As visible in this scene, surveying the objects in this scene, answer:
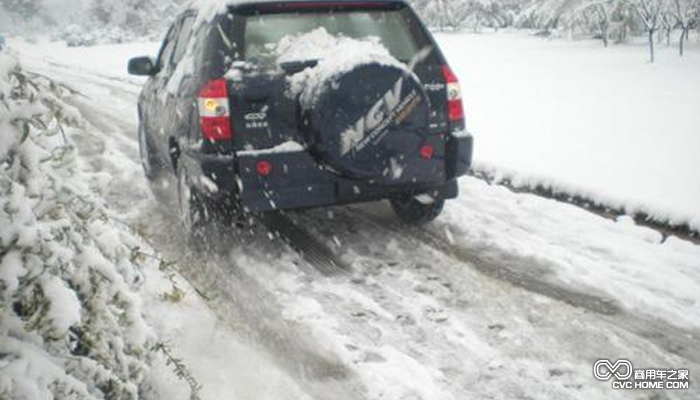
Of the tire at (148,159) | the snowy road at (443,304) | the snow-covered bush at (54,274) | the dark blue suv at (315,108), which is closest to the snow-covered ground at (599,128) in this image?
the snowy road at (443,304)

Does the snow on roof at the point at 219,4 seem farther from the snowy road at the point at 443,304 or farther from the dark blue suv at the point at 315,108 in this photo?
the snowy road at the point at 443,304

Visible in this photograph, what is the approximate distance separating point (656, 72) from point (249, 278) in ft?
51.4

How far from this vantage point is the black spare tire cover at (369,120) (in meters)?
4.11

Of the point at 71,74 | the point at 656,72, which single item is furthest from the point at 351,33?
the point at 71,74

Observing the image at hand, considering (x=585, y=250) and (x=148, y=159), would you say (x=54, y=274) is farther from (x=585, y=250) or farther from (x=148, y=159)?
(x=148, y=159)

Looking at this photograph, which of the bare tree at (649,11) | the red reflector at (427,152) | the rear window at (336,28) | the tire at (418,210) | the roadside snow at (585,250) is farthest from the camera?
the bare tree at (649,11)

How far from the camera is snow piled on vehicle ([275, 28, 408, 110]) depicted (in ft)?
13.5

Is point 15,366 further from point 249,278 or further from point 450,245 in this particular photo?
point 450,245

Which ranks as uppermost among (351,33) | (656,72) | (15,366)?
(351,33)

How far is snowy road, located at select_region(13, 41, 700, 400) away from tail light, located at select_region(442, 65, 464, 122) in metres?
1.05

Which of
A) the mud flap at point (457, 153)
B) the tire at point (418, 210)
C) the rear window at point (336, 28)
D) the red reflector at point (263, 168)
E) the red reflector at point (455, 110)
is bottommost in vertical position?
the tire at point (418, 210)

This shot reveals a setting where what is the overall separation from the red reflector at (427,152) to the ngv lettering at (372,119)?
1.59 ft

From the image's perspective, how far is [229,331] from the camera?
3672 mm

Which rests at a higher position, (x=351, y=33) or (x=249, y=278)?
(x=351, y=33)
